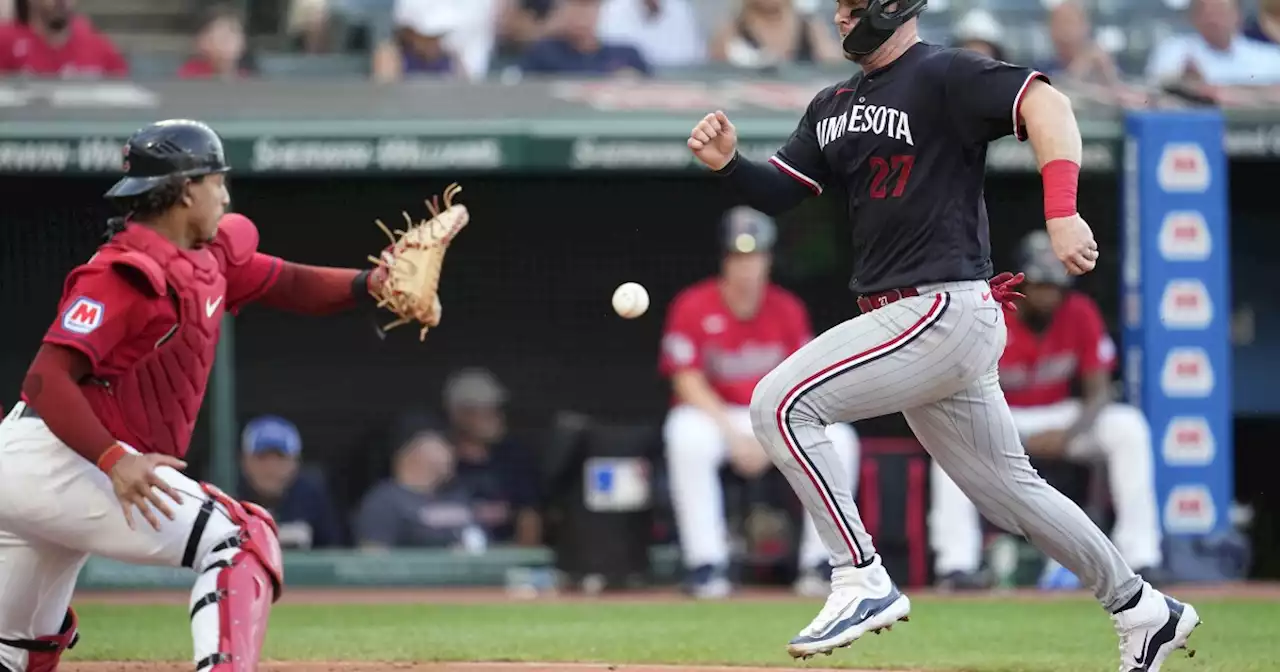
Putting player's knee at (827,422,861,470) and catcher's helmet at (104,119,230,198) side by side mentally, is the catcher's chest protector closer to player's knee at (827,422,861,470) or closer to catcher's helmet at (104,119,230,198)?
catcher's helmet at (104,119,230,198)

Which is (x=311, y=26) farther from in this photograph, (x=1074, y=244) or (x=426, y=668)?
(x=1074, y=244)

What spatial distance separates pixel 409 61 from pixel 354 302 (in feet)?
14.8

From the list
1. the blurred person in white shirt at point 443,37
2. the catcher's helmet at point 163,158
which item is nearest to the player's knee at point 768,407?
the catcher's helmet at point 163,158

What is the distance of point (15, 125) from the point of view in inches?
311

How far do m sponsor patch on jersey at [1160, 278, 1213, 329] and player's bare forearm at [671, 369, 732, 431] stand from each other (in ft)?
6.62

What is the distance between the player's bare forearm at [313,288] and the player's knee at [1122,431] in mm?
4290

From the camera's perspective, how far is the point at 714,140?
14.3ft

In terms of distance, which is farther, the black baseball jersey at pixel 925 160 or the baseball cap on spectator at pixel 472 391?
the baseball cap on spectator at pixel 472 391

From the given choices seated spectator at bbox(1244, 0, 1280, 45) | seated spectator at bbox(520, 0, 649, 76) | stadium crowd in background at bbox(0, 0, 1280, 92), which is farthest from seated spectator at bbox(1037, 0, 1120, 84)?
seated spectator at bbox(520, 0, 649, 76)

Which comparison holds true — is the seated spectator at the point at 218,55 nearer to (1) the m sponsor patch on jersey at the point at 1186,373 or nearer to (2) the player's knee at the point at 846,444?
(2) the player's knee at the point at 846,444

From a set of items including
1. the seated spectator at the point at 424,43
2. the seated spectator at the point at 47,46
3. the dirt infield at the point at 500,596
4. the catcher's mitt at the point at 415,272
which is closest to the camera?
the catcher's mitt at the point at 415,272

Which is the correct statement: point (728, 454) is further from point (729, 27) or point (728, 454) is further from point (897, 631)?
point (729, 27)

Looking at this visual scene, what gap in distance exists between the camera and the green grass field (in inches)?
206

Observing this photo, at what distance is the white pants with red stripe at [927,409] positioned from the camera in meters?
4.05
